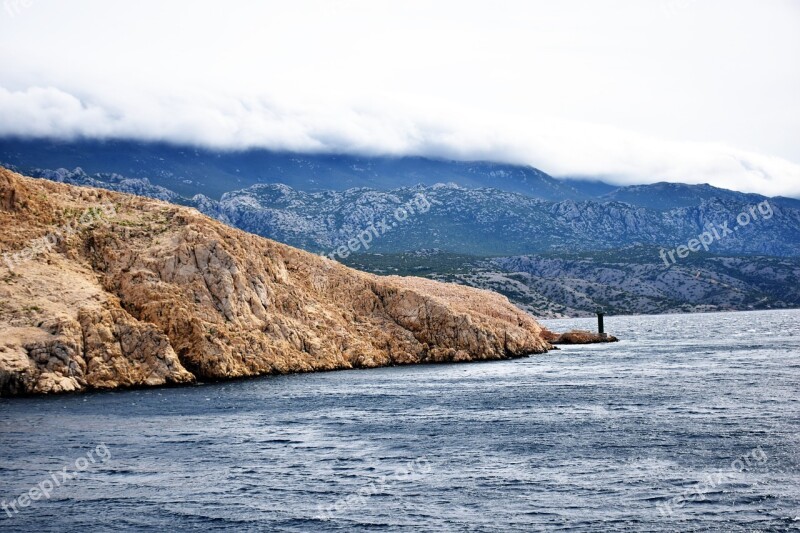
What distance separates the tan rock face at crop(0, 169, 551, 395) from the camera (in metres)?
70.4

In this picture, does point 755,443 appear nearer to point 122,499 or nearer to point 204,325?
point 122,499

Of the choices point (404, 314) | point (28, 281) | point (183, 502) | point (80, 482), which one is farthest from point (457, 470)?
point (404, 314)

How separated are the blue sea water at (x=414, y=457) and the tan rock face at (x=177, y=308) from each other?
5.84m

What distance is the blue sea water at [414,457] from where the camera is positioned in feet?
102

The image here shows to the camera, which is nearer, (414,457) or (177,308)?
(414,457)

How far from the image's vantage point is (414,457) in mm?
41719

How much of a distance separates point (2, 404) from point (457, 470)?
41325 millimetres

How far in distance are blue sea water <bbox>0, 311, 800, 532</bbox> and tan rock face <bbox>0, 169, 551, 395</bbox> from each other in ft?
19.2

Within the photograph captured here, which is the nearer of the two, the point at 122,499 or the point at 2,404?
the point at 122,499

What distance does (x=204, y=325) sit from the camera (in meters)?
79.8

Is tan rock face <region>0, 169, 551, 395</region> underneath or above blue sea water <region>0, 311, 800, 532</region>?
above

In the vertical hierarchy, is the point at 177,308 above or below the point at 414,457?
above

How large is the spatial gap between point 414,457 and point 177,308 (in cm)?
4505

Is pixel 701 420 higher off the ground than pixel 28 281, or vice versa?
pixel 28 281
